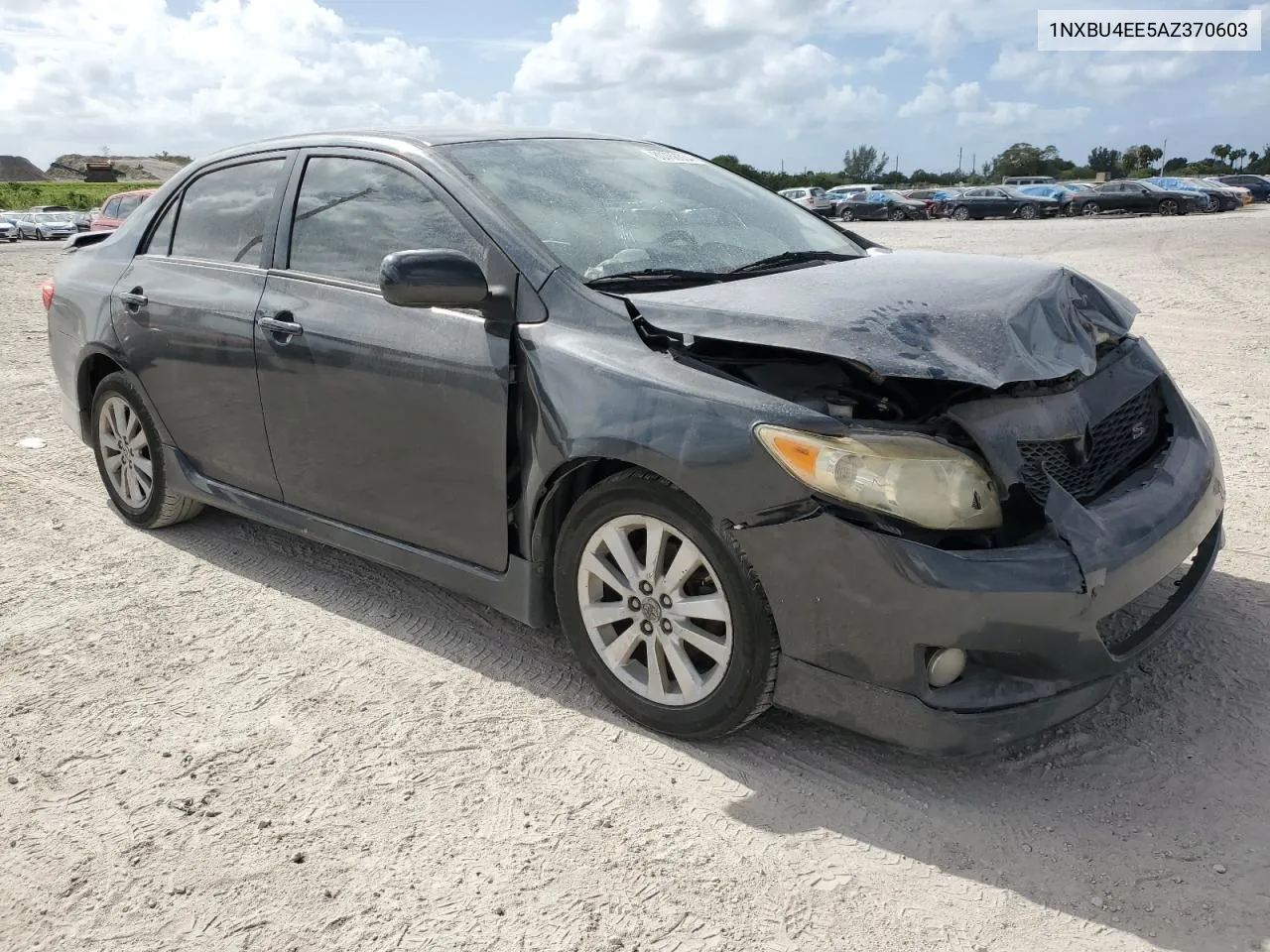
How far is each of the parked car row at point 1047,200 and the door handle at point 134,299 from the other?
1318 inches

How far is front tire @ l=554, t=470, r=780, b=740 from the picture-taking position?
2.79 metres

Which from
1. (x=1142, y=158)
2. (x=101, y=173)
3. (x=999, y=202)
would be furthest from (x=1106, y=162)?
(x=101, y=173)

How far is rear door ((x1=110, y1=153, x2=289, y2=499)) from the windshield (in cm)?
102

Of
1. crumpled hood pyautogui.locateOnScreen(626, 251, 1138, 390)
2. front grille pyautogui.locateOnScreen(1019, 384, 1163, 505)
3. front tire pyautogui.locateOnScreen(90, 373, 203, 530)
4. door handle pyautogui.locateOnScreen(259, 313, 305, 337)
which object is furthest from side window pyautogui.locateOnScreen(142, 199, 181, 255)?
front grille pyautogui.locateOnScreen(1019, 384, 1163, 505)

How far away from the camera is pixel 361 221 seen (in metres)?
3.72

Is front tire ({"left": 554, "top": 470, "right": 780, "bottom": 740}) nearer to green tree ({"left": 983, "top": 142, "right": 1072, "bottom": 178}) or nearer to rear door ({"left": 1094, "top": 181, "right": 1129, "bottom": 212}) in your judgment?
rear door ({"left": 1094, "top": 181, "right": 1129, "bottom": 212})

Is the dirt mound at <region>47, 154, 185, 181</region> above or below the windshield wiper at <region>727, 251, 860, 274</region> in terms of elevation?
above

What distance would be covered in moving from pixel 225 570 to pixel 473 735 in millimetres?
1877

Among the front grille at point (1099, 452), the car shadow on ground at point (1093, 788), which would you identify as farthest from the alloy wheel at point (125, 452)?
the front grille at point (1099, 452)

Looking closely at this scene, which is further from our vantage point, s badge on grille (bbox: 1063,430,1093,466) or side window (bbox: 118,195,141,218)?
side window (bbox: 118,195,141,218)

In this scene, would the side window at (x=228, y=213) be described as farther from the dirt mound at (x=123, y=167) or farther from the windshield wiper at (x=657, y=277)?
the dirt mound at (x=123, y=167)

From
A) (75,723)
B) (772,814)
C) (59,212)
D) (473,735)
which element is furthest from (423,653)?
(59,212)

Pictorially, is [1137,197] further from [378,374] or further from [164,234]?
[378,374]

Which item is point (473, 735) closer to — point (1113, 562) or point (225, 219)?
point (1113, 562)
